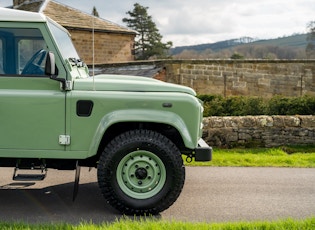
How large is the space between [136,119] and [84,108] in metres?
0.60

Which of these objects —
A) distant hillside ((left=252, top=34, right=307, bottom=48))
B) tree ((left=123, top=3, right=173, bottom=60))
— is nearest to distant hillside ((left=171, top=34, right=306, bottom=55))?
distant hillside ((left=252, top=34, right=307, bottom=48))

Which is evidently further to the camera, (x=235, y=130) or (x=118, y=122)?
(x=235, y=130)

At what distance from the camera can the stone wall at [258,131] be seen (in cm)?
924

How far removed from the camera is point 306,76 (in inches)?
827

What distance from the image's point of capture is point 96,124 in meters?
4.41

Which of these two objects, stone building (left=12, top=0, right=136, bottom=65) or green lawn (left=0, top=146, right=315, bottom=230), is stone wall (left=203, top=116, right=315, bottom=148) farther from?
stone building (left=12, top=0, right=136, bottom=65)

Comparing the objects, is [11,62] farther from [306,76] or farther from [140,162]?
[306,76]

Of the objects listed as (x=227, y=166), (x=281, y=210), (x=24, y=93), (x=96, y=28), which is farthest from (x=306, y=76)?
(x=24, y=93)

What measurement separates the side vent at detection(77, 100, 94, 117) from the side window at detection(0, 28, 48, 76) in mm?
602

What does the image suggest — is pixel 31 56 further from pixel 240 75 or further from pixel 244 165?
pixel 240 75

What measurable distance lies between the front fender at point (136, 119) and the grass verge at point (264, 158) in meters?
3.27

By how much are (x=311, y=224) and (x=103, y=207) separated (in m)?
2.34

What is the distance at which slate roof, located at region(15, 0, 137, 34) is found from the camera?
77.5ft

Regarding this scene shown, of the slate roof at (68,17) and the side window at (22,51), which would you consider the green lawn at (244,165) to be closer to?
the side window at (22,51)
